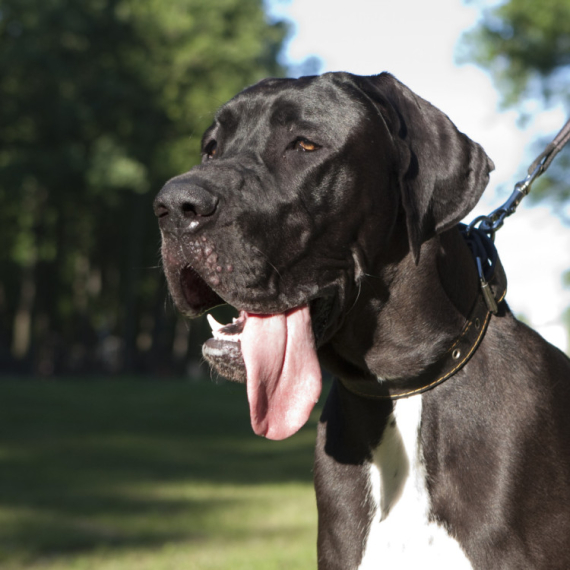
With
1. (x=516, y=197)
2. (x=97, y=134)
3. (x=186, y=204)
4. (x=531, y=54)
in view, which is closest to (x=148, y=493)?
(x=516, y=197)

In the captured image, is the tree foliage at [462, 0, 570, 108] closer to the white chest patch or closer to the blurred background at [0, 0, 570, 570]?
the blurred background at [0, 0, 570, 570]

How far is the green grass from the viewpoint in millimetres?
6676

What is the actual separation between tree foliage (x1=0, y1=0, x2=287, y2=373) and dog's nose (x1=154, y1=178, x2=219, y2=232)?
59.7 ft

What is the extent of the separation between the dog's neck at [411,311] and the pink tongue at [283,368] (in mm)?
226

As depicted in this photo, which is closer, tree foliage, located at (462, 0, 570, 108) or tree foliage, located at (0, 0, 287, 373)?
tree foliage, located at (462, 0, 570, 108)

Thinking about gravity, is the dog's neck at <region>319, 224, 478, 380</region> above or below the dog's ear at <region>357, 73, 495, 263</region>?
below

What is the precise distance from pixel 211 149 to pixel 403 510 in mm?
1586

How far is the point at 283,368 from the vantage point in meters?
3.06

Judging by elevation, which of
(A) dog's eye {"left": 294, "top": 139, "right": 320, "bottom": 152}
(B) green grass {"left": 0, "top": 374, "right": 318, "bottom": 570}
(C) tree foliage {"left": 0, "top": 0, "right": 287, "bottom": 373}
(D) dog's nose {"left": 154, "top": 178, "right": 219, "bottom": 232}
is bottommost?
(C) tree foliage {"left": 0, "top": 0, "right": 287, "bottom": 373}

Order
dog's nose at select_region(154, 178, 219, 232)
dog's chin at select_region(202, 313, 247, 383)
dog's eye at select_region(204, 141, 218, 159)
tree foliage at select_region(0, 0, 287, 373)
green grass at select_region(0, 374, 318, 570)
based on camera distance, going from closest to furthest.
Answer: dog's nose at select_region(154, 178, 219, 232)
dog's chin at select_region(202, 313, 247, 383)
dog's eye at select_region(204, 141, 218, 159)
green grass at select_region(0, 374, 318, 570)
tree foliage at select_region(0, 0, 287, 373)

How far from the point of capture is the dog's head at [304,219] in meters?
2.94

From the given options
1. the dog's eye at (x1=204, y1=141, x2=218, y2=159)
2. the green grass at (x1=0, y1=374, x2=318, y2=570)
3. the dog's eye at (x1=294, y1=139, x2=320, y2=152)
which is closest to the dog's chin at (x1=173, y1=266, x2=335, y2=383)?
the dog's eye at (x1=294, y1=139, x2=320, y2=152)

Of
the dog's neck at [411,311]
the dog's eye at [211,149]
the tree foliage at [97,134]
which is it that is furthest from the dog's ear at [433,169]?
the tree foliage at [97,134]

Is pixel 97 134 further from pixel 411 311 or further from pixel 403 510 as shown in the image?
pixel 403 510
